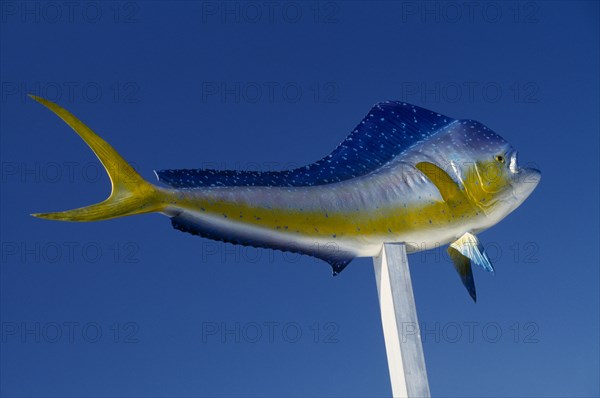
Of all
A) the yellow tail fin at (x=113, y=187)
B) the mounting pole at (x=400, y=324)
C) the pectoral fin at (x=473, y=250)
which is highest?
the yellow tail fin at (x=113, y=187)

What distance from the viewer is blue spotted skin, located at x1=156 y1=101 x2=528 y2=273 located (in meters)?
5.67

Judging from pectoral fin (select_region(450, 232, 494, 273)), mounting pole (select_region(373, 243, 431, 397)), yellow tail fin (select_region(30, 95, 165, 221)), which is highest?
yellow tail fin (select_region(30, 95, 165, 221))

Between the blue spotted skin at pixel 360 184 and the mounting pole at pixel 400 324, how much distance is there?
0.51 feet

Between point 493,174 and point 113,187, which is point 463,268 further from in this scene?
point 113,187

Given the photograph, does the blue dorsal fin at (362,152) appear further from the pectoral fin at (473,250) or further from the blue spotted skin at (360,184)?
the pectoral fin at (473,250)

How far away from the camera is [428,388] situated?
19.4 ft

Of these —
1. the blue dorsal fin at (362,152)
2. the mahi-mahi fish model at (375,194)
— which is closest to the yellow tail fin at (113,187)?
the mahi-mahi fish model at (375,194)

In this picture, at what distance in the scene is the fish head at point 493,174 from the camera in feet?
21.3

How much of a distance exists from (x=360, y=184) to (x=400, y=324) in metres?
1.09

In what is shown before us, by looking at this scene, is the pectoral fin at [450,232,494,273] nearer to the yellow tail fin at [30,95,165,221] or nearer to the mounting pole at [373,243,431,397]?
the mounting pole at [373,243,431,397]

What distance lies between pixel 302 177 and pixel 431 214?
106 cm

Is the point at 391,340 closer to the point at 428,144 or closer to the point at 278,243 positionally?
the point at 278,243

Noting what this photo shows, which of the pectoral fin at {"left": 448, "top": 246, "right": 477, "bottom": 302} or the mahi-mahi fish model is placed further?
the pectoral fin at {"left": 448, "top": 246, "right": 477, "bottom": 302}

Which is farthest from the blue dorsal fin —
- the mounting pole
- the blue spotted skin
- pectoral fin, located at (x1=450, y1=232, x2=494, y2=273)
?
pectoral fin, located at (x1=450, y1=232, x2=494, y2=273)
